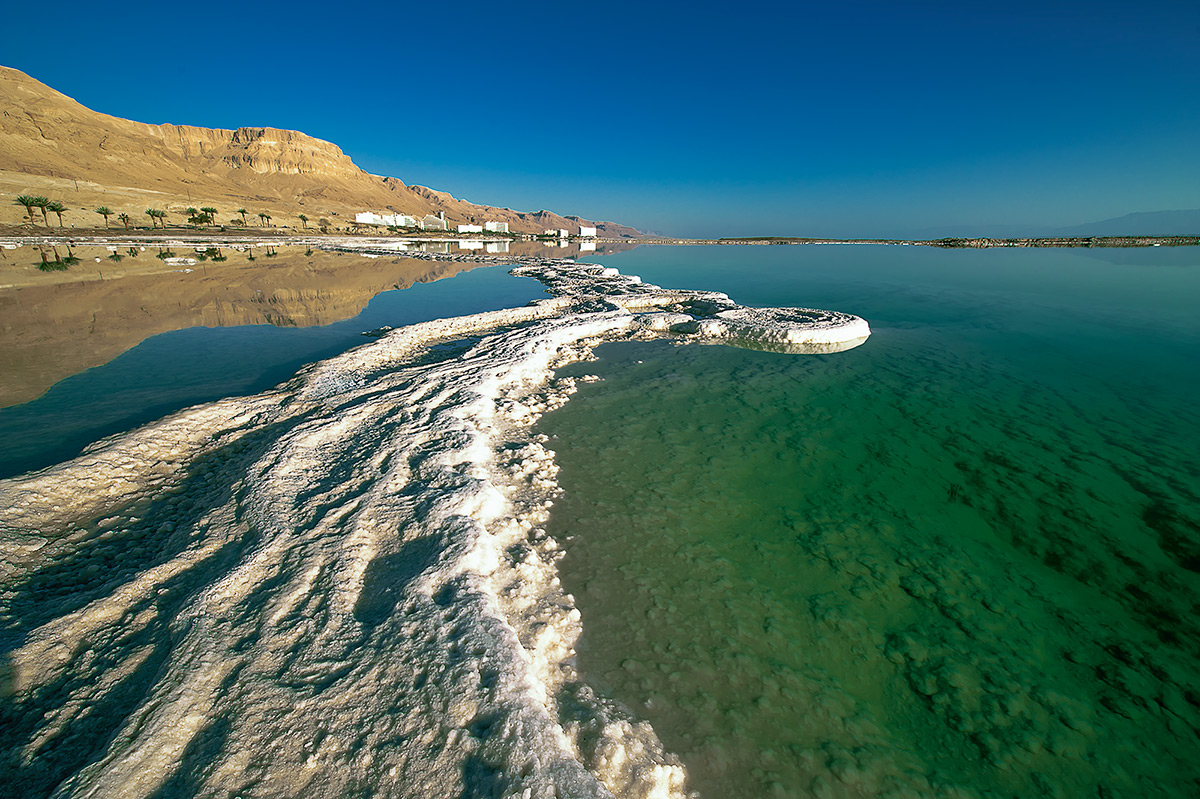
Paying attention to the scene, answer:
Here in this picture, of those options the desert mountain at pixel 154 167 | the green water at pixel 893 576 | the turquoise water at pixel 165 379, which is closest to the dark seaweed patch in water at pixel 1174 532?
the green water at pixel 893 576

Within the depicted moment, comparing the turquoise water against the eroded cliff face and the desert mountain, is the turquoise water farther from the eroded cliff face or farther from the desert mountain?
the desert mountain

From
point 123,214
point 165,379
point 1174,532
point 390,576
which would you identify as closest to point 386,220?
point 123,214

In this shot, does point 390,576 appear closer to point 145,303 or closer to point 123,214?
point 145,303

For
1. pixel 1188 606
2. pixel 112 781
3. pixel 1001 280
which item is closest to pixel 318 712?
pixel 112 781

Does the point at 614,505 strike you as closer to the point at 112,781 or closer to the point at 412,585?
the point at 412,585

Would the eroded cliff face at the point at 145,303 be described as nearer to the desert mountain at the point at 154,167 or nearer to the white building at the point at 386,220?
the desert mountain at the point at 154,167

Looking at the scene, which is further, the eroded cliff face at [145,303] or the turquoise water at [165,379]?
the eroded cliff face at [145,303]
